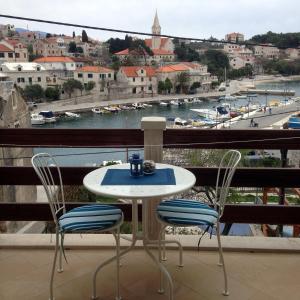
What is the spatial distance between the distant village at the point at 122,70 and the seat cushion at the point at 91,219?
32762 millimetres

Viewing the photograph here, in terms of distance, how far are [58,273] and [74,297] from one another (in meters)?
0.27

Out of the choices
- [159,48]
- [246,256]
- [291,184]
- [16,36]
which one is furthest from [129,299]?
[16,36]

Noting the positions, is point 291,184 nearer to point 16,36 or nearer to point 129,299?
point 129,299

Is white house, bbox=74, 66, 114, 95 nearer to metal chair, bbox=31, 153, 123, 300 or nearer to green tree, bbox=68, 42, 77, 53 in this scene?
green tree, bbox=68, 42, 77, 53

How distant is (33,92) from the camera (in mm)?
34844

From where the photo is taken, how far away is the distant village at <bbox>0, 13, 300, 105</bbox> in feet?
120

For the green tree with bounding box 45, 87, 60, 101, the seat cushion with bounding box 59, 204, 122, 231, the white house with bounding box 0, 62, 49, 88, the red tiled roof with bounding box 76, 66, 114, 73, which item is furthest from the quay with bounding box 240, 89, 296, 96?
the seat cushion with bounding box 59, 204, 122, 231

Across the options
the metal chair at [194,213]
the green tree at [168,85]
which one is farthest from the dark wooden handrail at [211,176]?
the green tree at [168,85]

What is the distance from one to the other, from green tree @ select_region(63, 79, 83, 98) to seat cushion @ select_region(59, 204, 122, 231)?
122 ft

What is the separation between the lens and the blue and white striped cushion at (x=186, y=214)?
5.86 feet

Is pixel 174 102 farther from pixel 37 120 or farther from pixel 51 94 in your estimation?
pixel 37 120

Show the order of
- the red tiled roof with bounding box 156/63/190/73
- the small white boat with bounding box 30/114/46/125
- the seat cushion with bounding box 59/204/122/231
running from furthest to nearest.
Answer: the red tiled roof with bounding box 156/63/190/73 → the small white boat with bounding box 30/114/46/125 → the seat cushion with bounding box 59/204/122/231

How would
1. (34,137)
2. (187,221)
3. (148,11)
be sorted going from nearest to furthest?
(187,221) → (34,137) → (148,11)

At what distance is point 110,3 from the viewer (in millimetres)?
5180
